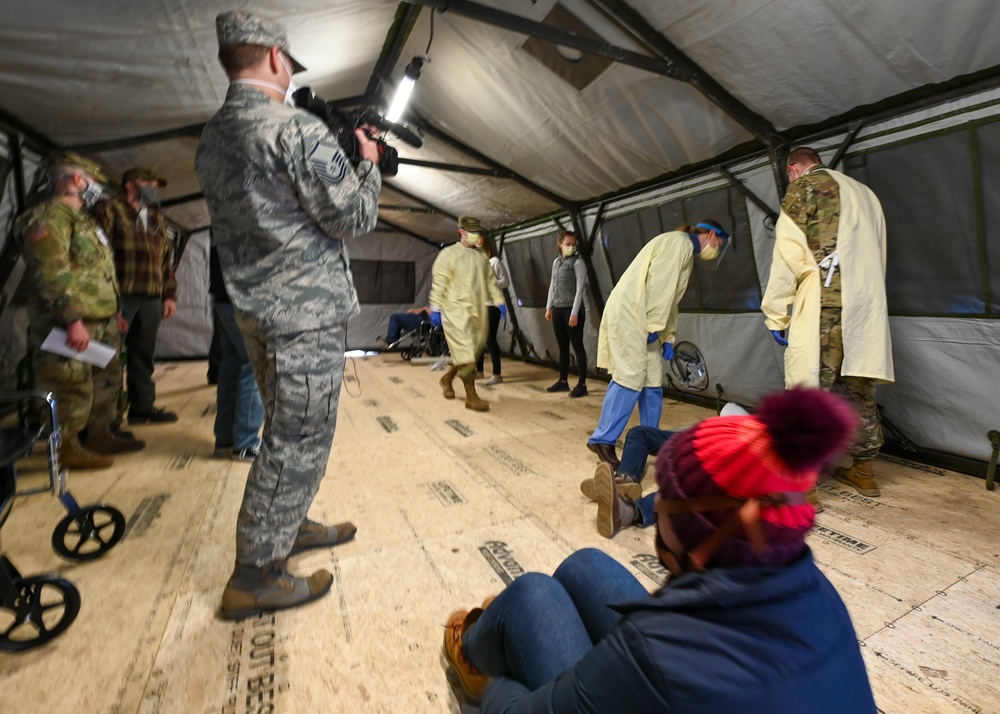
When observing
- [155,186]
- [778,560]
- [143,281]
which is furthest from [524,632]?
[155,186]

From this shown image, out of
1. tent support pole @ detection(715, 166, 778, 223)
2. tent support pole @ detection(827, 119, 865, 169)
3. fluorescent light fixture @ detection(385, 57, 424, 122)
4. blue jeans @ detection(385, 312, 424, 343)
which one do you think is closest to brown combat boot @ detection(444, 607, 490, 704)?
tent support pole @ detection(827, 119, 865, 169)

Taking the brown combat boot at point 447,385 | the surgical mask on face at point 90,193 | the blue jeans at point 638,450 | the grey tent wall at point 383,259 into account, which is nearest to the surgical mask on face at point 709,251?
the blue jeans at point 638,450

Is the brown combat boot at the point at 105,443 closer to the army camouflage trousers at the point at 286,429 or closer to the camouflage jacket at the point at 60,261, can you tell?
the camouflage jacket at the point at 60,261

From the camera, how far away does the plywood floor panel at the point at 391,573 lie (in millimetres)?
1150

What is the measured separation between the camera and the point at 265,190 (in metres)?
1.22

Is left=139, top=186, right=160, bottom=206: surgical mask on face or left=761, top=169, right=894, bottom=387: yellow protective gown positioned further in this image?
left=139, top=186, right=160, bottom=206: surgical mask on face

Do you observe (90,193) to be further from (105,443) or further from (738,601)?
(738,601)

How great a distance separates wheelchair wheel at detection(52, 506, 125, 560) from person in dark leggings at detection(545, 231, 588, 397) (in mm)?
3532

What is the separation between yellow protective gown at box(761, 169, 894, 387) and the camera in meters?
2.10

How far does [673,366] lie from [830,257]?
7.09ft

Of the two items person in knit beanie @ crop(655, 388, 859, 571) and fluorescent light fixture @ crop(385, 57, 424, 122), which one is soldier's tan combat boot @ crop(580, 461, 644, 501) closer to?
person in knit beanie @ crop(655, 388, 859, 571)

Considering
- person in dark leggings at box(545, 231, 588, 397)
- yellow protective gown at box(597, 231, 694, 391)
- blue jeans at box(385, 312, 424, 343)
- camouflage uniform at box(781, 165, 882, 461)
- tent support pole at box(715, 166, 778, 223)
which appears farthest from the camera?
blue jeans at box(385, 312, 424, 343)

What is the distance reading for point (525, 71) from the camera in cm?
317

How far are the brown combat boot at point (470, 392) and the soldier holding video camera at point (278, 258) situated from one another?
2513 millimetres
